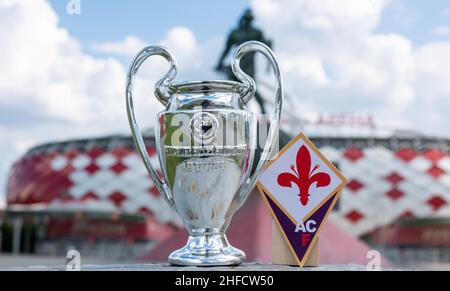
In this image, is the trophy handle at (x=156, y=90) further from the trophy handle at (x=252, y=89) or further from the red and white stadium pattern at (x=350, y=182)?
the red and white stadium pattern at (x=350, y=182)

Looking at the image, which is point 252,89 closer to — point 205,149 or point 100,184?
point 205,149

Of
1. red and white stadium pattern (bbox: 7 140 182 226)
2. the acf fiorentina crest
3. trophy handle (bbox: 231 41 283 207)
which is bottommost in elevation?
the acf fiorentina crest

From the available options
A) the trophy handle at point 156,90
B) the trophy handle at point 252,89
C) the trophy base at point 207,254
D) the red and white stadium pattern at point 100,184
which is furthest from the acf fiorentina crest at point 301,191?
the red and white stadium pattern at point 100,184

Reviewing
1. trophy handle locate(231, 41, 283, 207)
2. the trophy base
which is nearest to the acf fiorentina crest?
trophy handle locate(231, 41, 283, 207)

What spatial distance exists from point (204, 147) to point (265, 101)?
614 cm

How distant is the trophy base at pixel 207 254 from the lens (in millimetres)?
1966

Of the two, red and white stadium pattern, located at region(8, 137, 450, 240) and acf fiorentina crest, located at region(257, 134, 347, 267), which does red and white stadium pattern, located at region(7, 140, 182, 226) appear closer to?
red and white stadium pattern, located at region(8, 137, 450, 240)

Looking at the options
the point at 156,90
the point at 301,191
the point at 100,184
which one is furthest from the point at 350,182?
the point at 156,90

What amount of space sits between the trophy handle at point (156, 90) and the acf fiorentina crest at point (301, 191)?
0.34 meters

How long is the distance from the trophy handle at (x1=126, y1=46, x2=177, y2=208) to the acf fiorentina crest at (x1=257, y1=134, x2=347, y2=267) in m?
0.34

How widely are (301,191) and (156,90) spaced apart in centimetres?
56

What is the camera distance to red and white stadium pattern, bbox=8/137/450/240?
14828 millimetres
